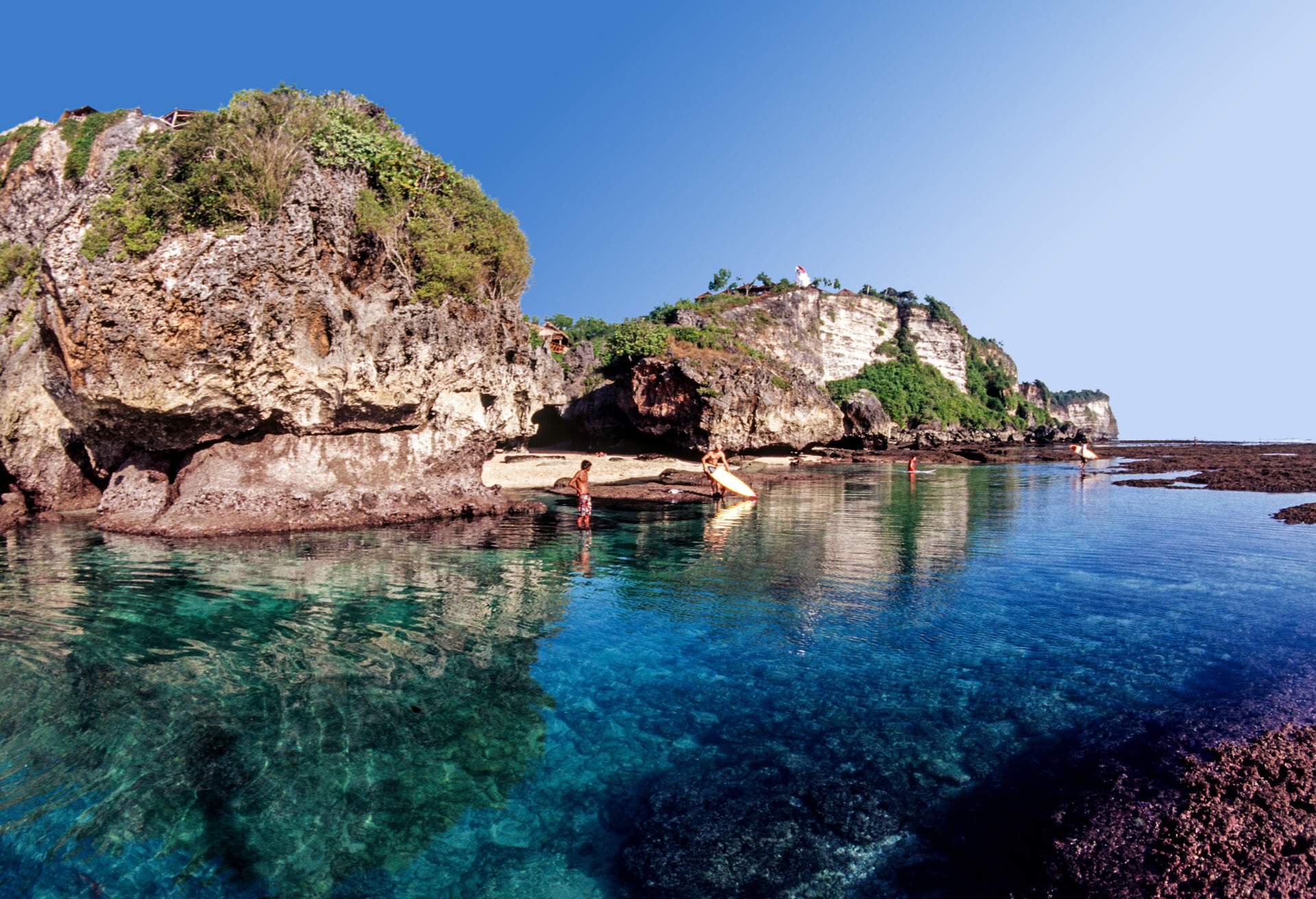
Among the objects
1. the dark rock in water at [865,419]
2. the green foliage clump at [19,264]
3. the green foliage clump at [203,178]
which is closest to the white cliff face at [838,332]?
the dark rock in water at [865,419]

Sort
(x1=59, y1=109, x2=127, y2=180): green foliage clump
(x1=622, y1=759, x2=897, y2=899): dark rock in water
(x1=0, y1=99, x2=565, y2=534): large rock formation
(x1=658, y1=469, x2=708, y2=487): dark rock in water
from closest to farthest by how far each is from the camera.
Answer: (x1=622, y1=759, x2=897, y2=899): dark rock in water, (x1=0, y1=99, x2=565, y2=534): large rock formation, (x1=59, y1=109, x2=127, y2=180): green foliage clump, (x1=658, y1=469, x2=708, y2=487): dark rock in water

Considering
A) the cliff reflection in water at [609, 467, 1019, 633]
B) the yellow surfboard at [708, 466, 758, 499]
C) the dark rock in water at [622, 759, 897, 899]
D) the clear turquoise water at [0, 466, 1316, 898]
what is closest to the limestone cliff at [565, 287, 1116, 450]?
the yellow surfboard at [708, 466, 758, 499]

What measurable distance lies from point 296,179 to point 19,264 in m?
14.3

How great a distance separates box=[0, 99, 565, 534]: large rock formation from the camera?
14508mm

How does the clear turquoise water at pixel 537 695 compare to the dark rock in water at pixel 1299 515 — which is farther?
the dark rock in water at pixel 1299 515

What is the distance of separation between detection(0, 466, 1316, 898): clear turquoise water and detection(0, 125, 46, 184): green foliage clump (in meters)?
18.8

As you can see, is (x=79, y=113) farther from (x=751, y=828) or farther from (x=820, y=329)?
(x=820, y=329)

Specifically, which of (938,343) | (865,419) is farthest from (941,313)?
(865,419)

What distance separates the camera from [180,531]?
1501 cm

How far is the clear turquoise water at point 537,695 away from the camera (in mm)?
4406

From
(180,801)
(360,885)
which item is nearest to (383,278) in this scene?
(180,801)

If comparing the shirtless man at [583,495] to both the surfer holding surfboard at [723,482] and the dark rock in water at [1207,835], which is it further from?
the dark rock in water at [1207,835]

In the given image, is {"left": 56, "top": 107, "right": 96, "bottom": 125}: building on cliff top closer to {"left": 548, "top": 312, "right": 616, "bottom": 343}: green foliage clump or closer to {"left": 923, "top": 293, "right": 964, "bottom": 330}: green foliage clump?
{"left": 548, "top": 312, "right": 616, "bottom": 343}: green foliage clump

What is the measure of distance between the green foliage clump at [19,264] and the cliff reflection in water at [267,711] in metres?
16.2
